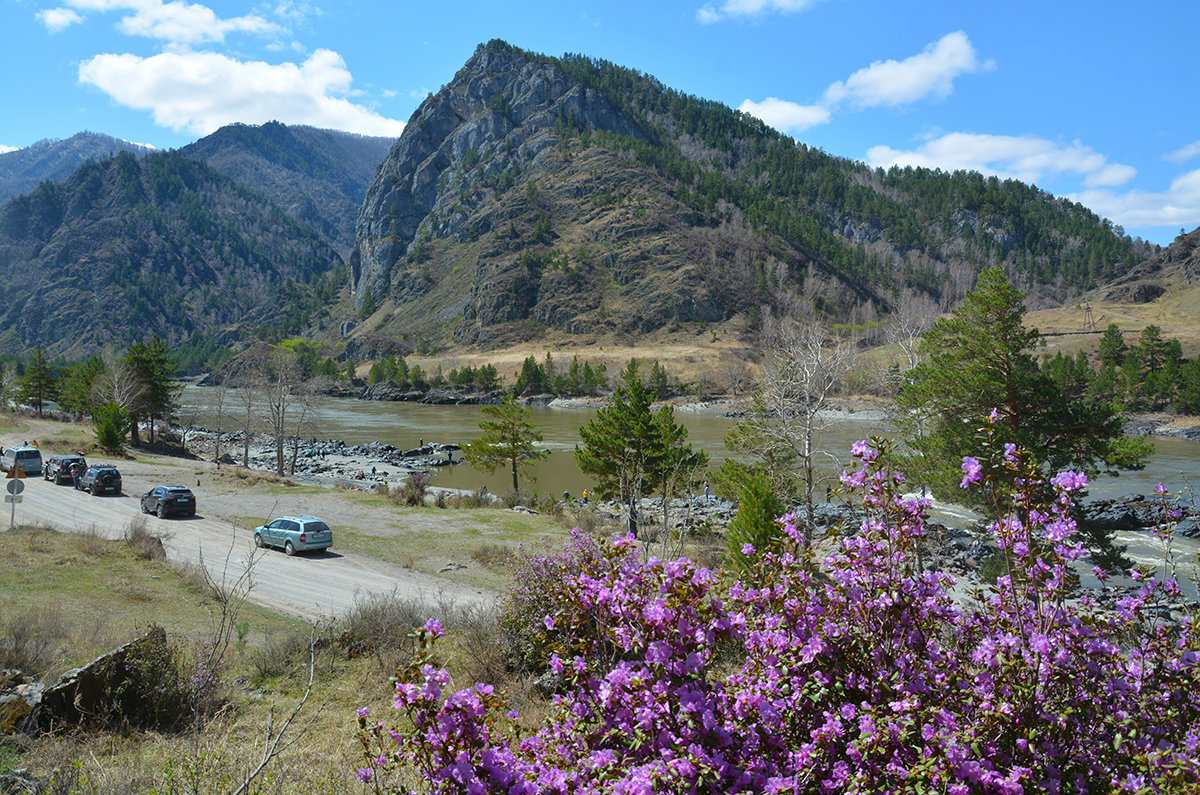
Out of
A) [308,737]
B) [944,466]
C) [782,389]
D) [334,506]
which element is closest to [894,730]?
[308,737]

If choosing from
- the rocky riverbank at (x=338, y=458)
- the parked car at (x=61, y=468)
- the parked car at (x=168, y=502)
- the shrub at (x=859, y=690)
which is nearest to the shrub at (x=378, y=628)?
the shrub at (x=859, y=690)

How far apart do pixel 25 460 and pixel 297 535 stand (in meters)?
23.2

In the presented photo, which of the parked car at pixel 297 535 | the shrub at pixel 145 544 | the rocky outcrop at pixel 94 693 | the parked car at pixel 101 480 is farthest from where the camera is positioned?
the parked car at pixel 101 480

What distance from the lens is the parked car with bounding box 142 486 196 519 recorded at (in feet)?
81.5

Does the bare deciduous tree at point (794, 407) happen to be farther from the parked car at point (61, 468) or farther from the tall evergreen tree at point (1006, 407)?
the parked car at point (61, 468)

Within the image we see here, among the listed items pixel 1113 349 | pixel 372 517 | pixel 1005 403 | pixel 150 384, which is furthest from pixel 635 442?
pixel 1113 349

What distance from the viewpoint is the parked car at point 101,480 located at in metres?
29.1

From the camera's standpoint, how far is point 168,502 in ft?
81.6

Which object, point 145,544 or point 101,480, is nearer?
point 145,544

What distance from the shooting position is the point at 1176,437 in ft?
205

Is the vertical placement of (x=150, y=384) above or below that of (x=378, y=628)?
above

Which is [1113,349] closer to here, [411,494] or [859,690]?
[411,494]

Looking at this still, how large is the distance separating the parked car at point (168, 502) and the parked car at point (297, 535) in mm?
6651

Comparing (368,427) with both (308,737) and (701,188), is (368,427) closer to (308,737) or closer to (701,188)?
(308,737)
